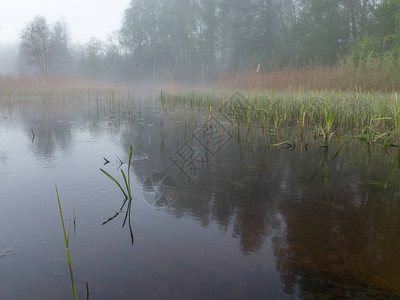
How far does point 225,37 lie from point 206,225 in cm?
2224

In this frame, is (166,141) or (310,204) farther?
(166,141)

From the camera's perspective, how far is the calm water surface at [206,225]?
123 cm

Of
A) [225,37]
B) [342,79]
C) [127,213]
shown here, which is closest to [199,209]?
[127,213]

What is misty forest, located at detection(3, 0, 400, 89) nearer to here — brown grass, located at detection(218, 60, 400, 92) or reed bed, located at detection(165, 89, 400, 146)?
brown grass, located at detection(218, 60, 400, 92)

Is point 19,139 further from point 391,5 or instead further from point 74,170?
point 391,5

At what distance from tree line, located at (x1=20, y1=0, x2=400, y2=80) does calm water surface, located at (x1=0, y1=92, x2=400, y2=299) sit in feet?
38.9

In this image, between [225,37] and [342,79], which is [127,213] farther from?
[225,37]

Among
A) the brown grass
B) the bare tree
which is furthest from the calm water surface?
the bare tree

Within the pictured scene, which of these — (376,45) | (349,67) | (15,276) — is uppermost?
(376,45)

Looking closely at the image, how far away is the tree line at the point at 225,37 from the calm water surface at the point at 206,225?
1185 cm

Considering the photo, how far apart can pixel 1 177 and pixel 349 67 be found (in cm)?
798

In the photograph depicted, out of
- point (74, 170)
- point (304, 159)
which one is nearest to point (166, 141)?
point (74, 170)

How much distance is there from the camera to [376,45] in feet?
45.1

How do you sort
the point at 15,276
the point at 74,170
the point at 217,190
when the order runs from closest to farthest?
the point at 15,276, the point at 217,190, the point at 74,170
